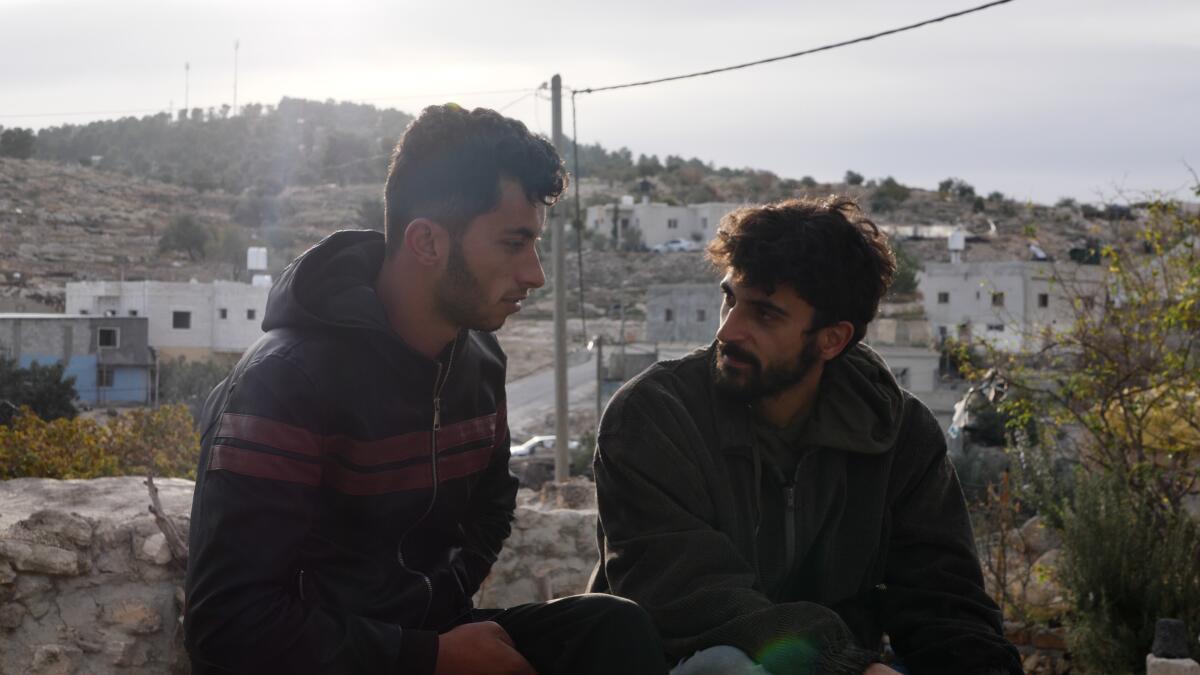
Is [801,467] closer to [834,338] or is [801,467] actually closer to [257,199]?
[834,338]

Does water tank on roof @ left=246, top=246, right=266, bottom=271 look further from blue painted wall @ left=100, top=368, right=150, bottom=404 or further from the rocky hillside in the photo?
blue painted wall @ left=100, top=368, right=150, bottom=404

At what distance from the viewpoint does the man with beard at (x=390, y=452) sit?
2.09 m

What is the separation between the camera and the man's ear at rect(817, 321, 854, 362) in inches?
108

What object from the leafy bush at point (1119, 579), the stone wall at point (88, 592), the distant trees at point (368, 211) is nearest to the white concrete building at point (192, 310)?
the distant trees at point (368, 211)

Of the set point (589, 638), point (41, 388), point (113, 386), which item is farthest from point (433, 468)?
point (113, 386)

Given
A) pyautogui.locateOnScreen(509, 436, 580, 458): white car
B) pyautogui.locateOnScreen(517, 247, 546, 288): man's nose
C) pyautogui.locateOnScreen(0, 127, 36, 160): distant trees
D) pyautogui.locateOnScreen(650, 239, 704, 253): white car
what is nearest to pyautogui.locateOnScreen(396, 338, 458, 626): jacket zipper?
pyautogui.locateOnScreen(517, 247, 546, 288): man's nose

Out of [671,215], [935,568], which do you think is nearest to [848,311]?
[935,568]

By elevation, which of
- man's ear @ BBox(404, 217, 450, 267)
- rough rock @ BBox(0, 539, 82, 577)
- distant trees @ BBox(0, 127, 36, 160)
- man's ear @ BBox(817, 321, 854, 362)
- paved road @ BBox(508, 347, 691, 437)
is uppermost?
distant trees @ BBox(0, 127, 36, 160)

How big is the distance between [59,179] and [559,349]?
2667 cm

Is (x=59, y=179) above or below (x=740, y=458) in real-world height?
above

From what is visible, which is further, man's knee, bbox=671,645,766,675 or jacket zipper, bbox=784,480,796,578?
jacket zipper, bbox=784,480,796,578

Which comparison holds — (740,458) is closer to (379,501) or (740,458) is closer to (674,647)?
(674,647)

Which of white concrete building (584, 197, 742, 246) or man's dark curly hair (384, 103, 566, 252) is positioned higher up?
white concrete building (584, 197, 742, 246)

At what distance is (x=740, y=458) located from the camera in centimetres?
266
